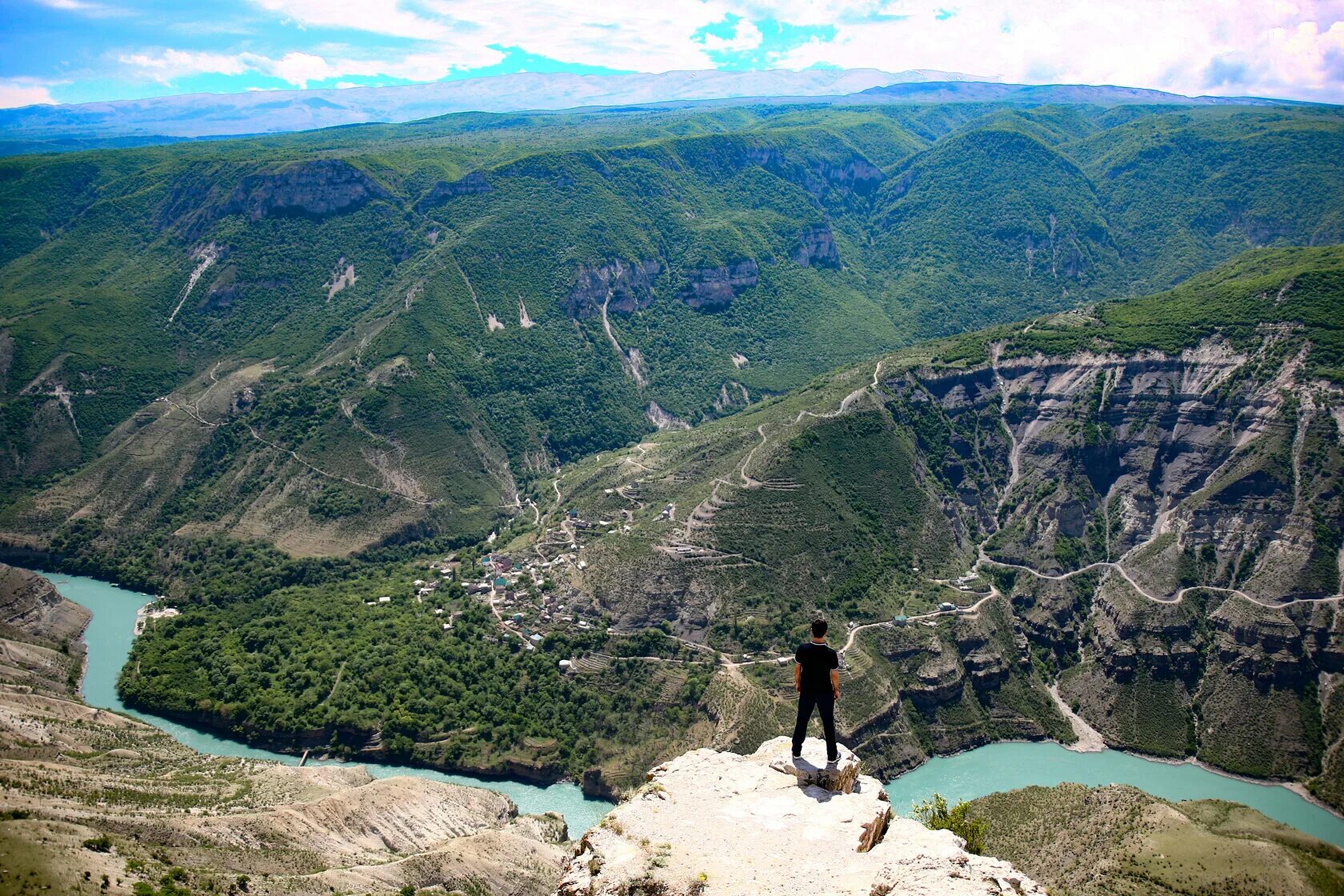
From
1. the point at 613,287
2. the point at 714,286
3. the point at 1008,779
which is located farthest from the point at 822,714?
the point at 714,286

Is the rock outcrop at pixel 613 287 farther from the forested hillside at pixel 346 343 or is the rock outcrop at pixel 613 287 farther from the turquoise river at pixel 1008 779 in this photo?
the turquoise river at pixel 1008 779

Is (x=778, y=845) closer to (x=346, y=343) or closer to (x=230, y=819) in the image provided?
(x=230, y=819)

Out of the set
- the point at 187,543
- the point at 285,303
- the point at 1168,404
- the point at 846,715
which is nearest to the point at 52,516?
the point at 187,543

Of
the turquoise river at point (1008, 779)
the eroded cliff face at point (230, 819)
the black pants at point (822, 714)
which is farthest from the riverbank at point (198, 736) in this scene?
the black pants at point (822, 714)

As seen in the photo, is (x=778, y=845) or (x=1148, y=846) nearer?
(x=778, y=845)

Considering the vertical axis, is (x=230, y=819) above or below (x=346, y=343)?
below

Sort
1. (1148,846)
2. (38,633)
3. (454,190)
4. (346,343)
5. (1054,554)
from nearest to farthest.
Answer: (1148,846), (38,633), (1054,554), (346,343), (454,190)

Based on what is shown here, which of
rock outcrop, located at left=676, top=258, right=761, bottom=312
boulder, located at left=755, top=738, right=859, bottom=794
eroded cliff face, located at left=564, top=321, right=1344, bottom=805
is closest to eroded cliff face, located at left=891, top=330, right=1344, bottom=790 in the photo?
eroded cliff face, located at left=564, top=321, right=1344, bottom=805

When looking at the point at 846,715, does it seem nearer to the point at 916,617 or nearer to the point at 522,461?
the point at 916,617
